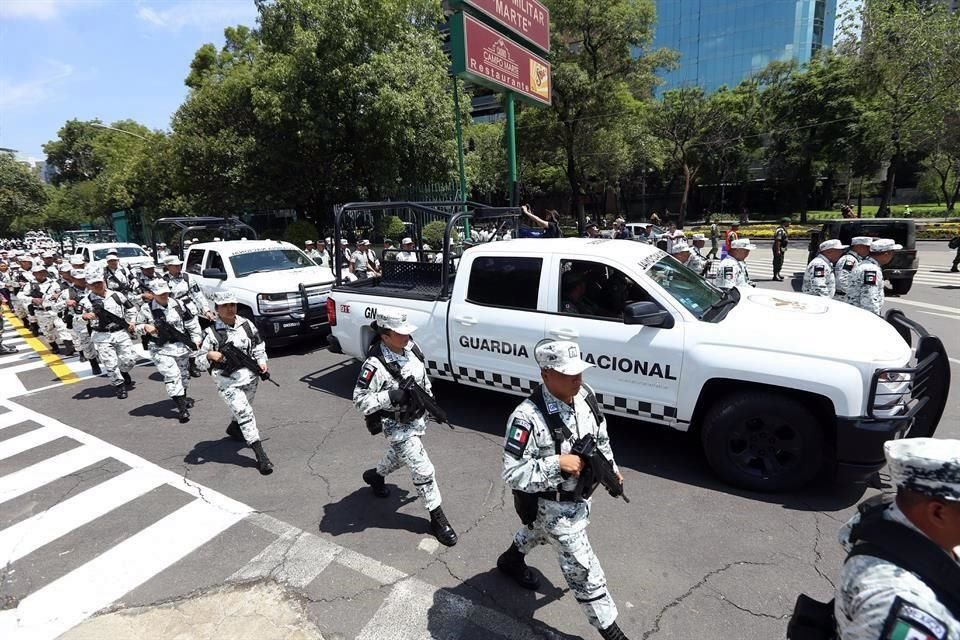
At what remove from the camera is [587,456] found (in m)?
2.38

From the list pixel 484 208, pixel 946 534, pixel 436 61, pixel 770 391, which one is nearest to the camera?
pixel 946 534

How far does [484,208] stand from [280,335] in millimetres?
4344

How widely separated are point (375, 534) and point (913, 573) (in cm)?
319

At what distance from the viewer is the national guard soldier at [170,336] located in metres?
6.03

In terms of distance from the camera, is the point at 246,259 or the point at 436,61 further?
the point at 436,61

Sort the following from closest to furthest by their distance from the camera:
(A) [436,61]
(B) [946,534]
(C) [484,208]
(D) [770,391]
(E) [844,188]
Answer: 1. (B) [946,534]
2. (D) [770,391]
3. (C) [484,208]
4. (A) [436,61]
5. (E) [844,188]

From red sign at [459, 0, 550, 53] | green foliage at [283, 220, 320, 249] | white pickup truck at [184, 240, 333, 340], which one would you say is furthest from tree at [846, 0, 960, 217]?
white pickup truck at [184, 240, 333, 340]

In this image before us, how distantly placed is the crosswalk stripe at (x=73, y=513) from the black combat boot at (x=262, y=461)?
0.86m

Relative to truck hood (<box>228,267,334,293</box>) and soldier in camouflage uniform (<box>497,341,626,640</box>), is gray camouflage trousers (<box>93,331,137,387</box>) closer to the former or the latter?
truck hood (<box>228,267,334,293</box>)

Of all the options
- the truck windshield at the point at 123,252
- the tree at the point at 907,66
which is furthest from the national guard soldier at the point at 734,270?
the tree at the point at 907,66

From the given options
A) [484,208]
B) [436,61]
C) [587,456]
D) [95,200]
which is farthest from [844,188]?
[95,200]

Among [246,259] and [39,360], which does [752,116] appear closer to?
[246,259]

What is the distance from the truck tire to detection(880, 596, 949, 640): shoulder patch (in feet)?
8.89

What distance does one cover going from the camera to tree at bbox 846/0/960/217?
20.4 meters
